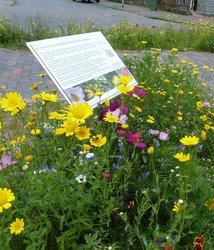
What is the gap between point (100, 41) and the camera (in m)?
3.26

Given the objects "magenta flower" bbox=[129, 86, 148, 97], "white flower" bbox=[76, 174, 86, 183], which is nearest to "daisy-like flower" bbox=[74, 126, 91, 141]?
"white flower" bbox=[76, 174, 86, 183]

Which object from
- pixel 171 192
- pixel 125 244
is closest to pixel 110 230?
pixel 125 244

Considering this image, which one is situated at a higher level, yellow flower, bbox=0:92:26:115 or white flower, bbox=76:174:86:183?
yellow flower, bbox=0:92:26:115

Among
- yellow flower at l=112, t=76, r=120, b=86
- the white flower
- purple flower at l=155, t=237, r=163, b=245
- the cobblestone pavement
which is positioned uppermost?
the white flower

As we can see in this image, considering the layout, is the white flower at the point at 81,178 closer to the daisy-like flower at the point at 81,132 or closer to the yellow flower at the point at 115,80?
the daisy-like flower at the point at 81,132

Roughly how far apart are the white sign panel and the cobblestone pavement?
6.26 feet

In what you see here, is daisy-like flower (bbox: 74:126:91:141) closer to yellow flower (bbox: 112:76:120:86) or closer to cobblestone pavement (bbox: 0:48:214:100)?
yellow flower (bbox: 112:76:120:86)

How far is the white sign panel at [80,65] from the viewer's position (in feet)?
8.18

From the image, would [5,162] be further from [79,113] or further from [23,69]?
[23,69]

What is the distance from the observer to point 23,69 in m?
6.37

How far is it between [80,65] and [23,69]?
12.6 feet

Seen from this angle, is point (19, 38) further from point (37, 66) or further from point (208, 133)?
point (208, 133)

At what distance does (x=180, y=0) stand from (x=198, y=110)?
1033 inches

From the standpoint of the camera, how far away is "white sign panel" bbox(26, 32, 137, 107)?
249 cm
